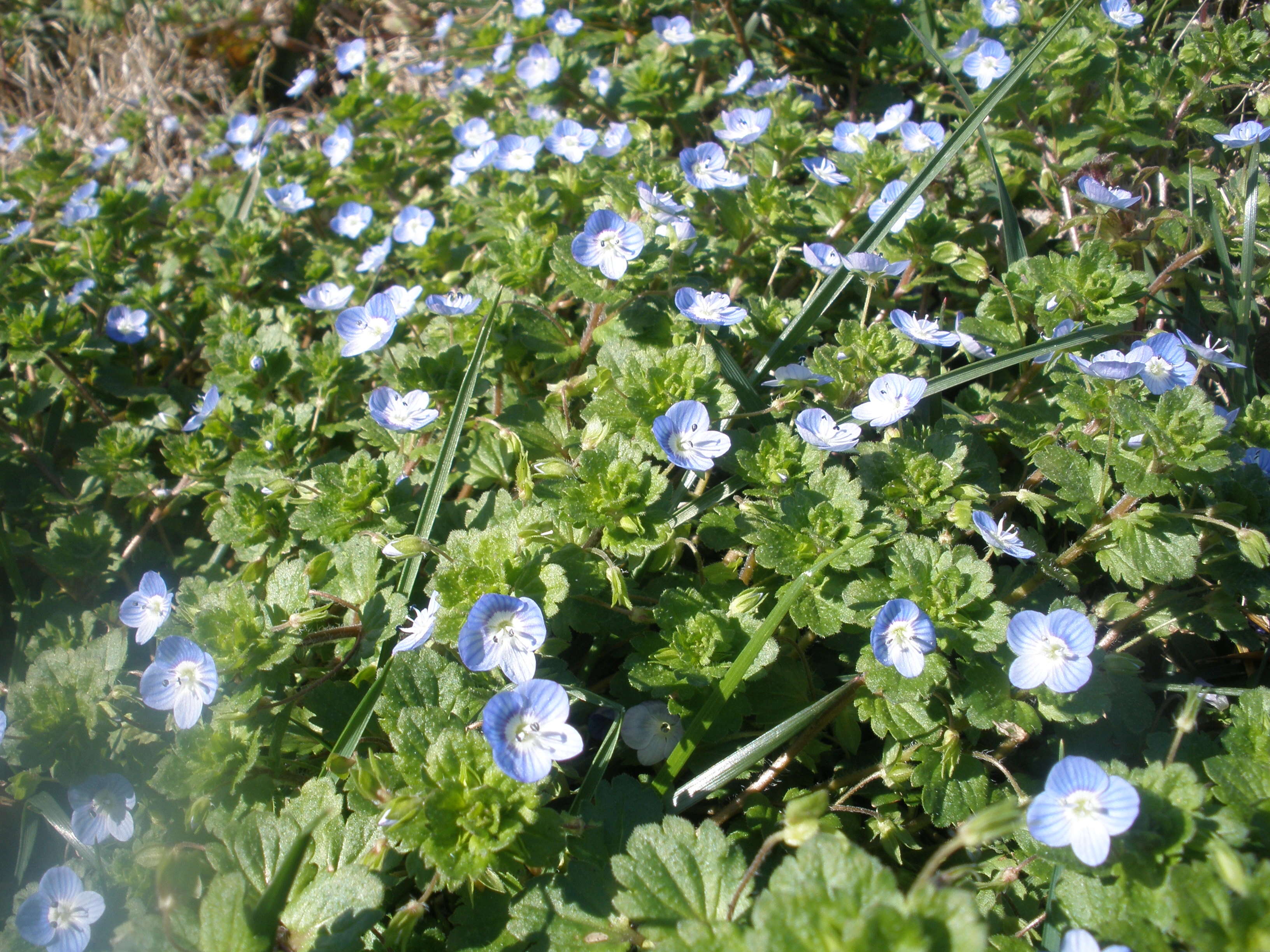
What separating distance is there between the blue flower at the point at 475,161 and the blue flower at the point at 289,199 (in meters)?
0.60

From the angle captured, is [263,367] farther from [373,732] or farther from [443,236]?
[373,732]

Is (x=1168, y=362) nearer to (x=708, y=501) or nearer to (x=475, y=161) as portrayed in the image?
(x=708, y=501)

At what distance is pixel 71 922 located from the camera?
4.87 feet

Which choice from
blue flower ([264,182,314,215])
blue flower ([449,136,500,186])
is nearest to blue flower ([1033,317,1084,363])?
blue flower ([449,136,500,186])

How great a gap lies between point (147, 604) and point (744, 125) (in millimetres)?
2340

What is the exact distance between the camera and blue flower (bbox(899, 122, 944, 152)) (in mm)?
2598

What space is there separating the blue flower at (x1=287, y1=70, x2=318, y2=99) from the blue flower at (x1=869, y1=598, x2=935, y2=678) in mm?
4080

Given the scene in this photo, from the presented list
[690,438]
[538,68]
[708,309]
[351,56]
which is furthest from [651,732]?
[351,56]

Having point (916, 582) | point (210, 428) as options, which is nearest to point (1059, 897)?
point (916, 582)

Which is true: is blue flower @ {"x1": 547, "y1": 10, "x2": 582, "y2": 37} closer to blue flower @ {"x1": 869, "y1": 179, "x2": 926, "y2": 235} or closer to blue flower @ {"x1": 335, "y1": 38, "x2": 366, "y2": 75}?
blue flower @ {"x1": 335, "y1": 38, "x2": 366, "y2": 75}

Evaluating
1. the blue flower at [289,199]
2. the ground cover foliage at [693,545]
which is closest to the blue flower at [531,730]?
the ground cover foliage at [693,545]

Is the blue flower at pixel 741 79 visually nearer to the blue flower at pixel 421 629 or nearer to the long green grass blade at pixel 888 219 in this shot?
the long green grass blade at pixel 888 219

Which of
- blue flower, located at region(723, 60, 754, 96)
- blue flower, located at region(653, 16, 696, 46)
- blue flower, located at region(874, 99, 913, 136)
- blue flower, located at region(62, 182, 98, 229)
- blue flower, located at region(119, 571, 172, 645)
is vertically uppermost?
blue flower, located at region(653, 16, 696, 46)

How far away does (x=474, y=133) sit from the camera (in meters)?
3.17
